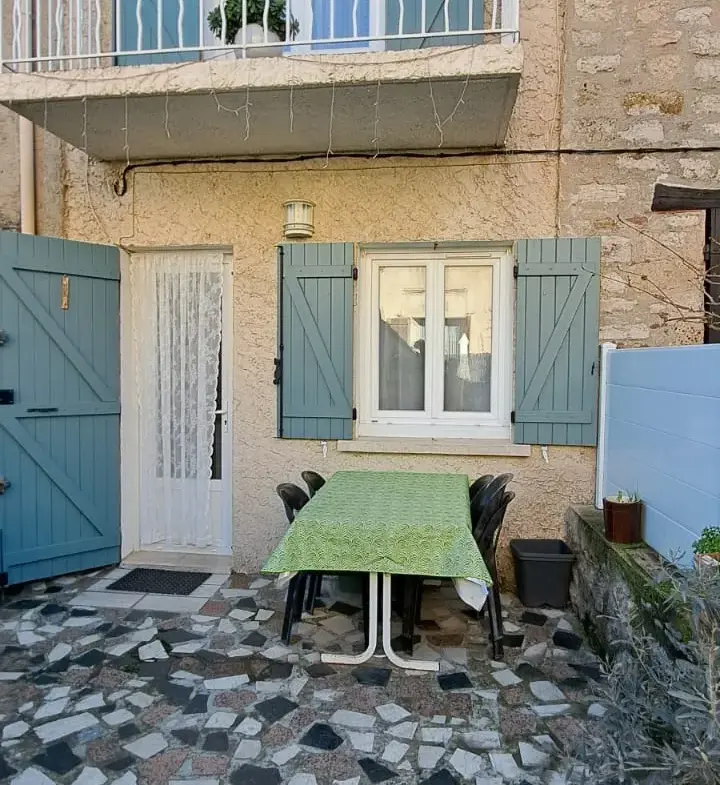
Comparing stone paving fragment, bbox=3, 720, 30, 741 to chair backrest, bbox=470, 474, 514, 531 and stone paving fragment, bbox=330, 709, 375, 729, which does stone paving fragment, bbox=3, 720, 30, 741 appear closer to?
stone paving fragment, bbox=330, 709, 375, 729

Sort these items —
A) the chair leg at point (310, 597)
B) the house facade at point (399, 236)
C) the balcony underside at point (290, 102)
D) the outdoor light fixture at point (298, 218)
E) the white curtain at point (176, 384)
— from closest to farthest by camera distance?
the balcony underside at point (290, 102) → the chair leg at point (310, 597) → the house facade at point (399, 236) → the outdoor light fixture at point (298, 218) → the white curtain at point (176, 384)

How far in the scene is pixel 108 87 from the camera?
3.40 meters

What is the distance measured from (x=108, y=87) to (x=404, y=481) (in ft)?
9.55

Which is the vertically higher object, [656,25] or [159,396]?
[656,25]

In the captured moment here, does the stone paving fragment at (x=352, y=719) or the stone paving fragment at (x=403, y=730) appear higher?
the stone paving fragment at (x=403, y=730)

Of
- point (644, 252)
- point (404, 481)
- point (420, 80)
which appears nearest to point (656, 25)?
point (644, 252)

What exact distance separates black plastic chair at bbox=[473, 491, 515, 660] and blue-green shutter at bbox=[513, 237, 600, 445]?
103cm

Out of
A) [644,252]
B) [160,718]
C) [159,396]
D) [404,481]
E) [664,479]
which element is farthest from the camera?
[159,396]

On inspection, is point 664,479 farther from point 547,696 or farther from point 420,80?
point 420,80

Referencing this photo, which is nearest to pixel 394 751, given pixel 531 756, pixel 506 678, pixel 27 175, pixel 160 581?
pixel 531 756

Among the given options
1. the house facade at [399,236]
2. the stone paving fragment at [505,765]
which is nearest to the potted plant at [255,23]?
the house facade at [399,236]

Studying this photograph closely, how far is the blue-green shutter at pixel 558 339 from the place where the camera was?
3.99 metres

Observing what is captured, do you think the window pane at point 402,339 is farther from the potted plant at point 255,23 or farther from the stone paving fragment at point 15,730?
the stone paving fragment at point 15,730

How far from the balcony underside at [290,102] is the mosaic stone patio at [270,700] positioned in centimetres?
310
